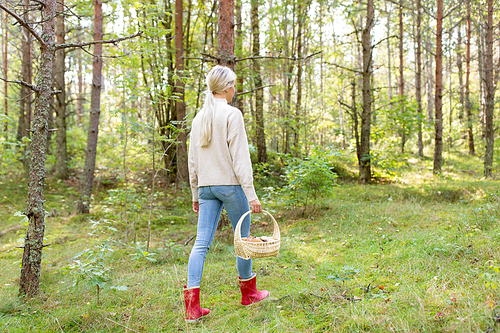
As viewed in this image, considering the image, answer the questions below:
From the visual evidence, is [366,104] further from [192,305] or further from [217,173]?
[192,305]

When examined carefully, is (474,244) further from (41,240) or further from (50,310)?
(41,240)

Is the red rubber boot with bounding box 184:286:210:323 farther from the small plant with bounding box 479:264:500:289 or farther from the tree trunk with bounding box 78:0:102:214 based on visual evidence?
the tree trunk with bounding box 78:0:102:214

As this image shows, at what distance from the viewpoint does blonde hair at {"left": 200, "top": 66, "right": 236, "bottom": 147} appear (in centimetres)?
257

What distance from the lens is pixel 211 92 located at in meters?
2.70

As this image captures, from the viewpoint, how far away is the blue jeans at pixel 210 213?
250cm

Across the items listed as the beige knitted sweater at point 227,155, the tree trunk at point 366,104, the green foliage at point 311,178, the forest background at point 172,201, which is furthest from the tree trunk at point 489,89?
the beige knitted sweater at point 227,155

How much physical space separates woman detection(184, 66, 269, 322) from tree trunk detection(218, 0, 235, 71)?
2414mm

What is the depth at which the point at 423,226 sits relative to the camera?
4879 mm

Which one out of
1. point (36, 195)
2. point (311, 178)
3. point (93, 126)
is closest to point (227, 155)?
point (36, 195)

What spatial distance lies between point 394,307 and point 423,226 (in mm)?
3216

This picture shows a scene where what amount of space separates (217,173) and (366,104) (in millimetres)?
7890

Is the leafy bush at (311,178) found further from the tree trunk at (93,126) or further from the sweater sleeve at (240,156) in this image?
the tree trunk at (93,126)

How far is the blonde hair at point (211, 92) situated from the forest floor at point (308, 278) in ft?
3.81

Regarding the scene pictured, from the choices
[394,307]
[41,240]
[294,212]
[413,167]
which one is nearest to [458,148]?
[413,167]
